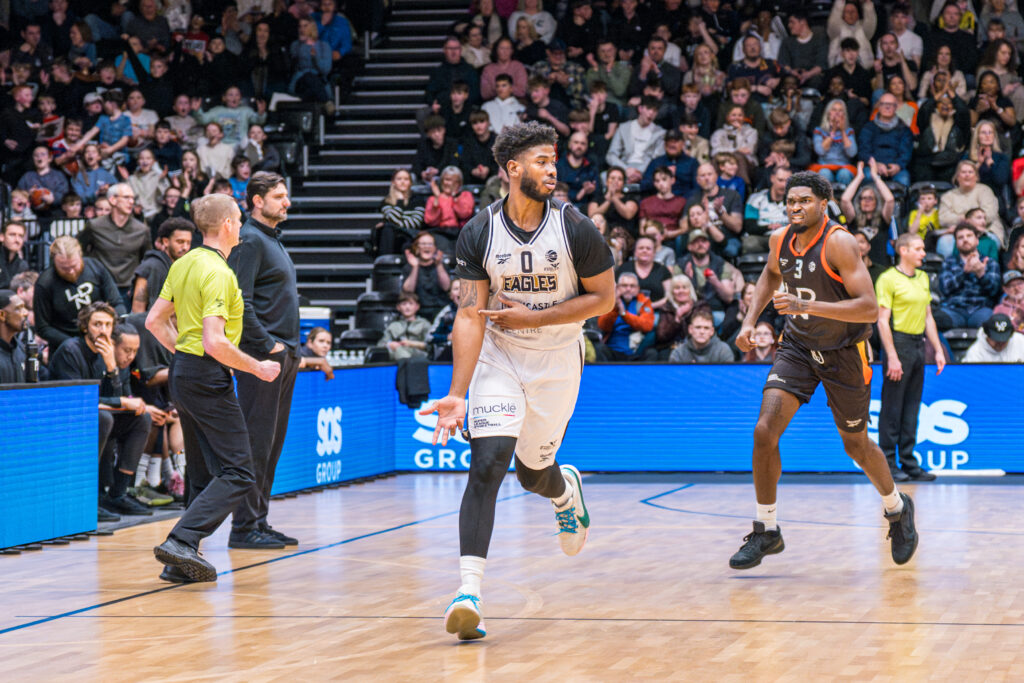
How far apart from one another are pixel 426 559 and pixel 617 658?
2712 millimetres

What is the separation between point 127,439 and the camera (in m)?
9.15

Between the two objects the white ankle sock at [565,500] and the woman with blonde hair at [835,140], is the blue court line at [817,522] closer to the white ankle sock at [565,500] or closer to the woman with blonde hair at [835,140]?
the white ankle sock at [565,500]

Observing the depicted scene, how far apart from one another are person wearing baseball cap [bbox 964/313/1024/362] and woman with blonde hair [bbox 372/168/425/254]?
6.27 m

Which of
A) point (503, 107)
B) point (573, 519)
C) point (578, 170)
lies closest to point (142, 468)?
point (573, 519)

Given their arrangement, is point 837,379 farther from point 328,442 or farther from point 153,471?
point 328,442

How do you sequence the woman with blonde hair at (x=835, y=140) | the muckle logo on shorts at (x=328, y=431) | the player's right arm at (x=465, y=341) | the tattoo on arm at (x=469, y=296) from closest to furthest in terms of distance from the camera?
the player's right arm at (x=465, y=341) < the tattoo on arm at (x=469, y=296) < the muckle logo on shorts at (x=328, y=431) < the woman with blonde hair at (x=835, y=140)

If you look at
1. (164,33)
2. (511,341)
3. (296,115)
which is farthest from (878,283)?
(164,33)

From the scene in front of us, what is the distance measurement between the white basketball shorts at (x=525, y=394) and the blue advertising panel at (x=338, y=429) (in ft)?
16.9

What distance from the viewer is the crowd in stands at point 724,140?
44.5 feet

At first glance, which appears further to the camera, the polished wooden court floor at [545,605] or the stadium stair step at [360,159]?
the stadium stair step at [360,159]

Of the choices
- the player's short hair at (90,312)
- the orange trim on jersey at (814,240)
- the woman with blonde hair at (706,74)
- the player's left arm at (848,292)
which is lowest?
the player's short hair at (90,312)

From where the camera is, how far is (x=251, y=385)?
783 centimetres

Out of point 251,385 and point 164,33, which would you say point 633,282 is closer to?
point 251,385

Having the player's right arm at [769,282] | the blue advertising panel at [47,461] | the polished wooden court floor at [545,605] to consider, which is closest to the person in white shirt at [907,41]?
the polished wooden court floor at [545,605]
